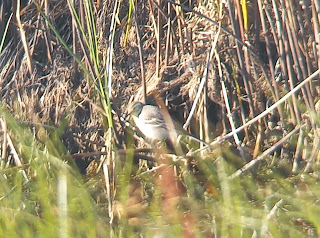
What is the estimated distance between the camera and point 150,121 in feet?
15.8

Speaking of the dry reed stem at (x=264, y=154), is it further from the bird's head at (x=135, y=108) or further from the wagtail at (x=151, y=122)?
the bird's head at (x=135, y=108)

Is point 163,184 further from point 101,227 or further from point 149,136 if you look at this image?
point 101,227

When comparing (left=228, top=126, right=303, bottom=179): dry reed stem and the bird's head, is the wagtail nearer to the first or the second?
the bird's head

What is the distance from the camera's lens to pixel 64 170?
3.83 m

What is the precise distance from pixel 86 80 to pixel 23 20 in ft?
2.30

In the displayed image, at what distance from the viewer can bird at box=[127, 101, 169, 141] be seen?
4.69 meters

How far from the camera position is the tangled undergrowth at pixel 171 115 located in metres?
3.37

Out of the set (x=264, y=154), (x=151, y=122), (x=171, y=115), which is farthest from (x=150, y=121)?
(x=264, y=154)

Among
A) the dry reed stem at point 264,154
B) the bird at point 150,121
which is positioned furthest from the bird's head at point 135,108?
the dry reed stem at point 264,154

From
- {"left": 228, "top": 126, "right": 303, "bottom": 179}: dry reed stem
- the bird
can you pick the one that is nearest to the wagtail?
the bird

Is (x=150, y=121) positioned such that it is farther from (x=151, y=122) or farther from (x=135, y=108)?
(x=135, y=108)

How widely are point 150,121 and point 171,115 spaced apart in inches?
6.4

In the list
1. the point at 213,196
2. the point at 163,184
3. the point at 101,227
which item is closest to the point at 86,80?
the point at 163,184

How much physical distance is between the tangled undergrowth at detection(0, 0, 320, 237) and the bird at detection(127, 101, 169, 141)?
9cm
